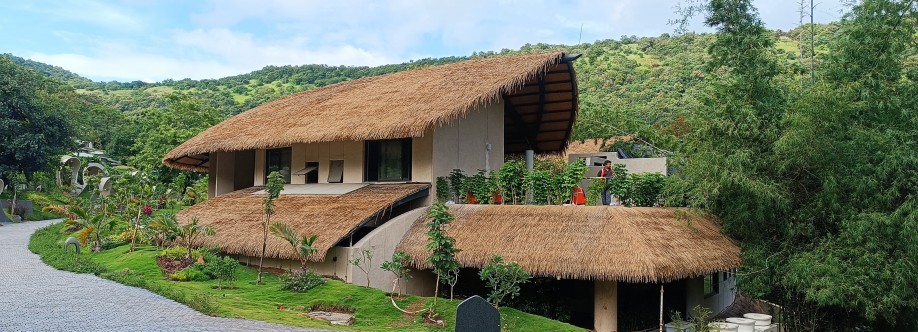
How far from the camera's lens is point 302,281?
1349 centimetres

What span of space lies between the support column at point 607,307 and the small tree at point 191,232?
853 cm

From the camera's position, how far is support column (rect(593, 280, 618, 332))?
1288cm

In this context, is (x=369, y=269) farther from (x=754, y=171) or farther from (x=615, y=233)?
(x=754, y=171)

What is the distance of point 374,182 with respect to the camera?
56.3 feet

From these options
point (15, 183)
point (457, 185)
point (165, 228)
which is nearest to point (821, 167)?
point (457, 185)

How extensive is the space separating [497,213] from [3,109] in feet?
80.2

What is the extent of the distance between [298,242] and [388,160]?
3.65 meters

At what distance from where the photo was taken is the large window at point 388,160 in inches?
663

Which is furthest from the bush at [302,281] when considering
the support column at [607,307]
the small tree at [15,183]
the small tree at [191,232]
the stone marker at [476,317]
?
the small tree at [15,183]

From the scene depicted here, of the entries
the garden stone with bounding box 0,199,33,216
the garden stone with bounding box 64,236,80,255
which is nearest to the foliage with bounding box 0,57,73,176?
the garden stone with bounding box 0,199,33,216

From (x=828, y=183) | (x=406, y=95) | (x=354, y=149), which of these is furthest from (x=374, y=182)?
(x=828, y=183)

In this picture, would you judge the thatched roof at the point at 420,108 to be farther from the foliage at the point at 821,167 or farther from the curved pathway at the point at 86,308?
the curved pathway at the point at 86,308

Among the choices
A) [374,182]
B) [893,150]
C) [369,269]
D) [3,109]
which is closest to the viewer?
[893,150]

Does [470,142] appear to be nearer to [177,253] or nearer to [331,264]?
[331,264]
